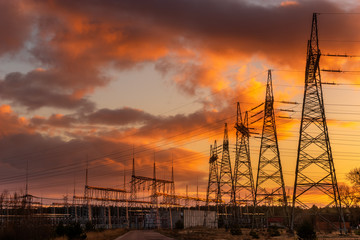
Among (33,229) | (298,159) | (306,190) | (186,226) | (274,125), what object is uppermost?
(274,125)

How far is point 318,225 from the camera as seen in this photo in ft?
276

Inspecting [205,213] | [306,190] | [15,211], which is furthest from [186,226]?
[15,211]

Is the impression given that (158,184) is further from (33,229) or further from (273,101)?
(33,229)

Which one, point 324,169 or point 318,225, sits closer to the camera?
point 324,169

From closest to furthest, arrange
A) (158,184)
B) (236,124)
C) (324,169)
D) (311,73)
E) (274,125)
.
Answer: (324,169)
(311,73)
(274,125)
(236,124)
(158,184)

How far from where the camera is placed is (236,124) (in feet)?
275

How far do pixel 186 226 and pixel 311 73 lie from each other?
6012cm

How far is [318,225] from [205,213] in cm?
3304

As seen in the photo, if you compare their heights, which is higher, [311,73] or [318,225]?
[311,73]

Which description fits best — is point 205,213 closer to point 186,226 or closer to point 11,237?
point 186,226

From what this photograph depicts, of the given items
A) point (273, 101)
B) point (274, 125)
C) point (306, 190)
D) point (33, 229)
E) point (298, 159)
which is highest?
point (273, 101)

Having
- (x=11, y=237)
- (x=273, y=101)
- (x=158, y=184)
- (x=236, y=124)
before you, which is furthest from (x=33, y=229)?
(x=158, y=184)

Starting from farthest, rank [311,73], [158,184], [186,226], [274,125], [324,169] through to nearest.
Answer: [158,184] → [186,226] → [274,125] → [311,73] → [324,169]

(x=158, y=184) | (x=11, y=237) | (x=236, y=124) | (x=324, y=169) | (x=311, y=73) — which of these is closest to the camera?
(x=11, y=237)
